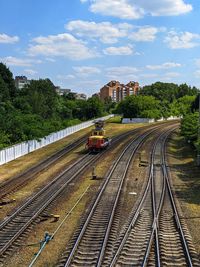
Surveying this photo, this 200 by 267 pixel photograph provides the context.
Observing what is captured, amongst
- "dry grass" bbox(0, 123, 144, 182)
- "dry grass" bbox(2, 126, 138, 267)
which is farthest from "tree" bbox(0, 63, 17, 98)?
"dry grass" bbox(2, 126, 138, 267)

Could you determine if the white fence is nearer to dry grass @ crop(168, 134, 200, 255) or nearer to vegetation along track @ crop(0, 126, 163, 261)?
vegetation along track @ crop(0, 126, 163, 261)

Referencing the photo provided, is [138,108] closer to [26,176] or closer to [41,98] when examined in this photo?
[41,98]

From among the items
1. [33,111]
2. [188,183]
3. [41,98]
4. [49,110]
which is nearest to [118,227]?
[188,183]

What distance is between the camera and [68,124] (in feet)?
273

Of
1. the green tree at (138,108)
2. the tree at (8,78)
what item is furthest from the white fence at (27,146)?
the green tree at (138,108)

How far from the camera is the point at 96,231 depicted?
708 inches

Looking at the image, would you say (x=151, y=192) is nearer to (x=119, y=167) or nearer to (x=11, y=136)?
(x=119, y=167)

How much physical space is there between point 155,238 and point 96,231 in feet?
8.64

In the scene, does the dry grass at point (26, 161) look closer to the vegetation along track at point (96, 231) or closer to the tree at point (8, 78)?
the vegetation along track at point (96, 231)

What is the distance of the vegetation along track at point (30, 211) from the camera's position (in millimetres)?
16922

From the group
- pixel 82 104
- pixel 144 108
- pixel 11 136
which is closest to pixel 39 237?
pixel 11 136

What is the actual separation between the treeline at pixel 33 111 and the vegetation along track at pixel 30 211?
12.2 meters

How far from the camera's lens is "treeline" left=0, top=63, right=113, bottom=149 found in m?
48.6

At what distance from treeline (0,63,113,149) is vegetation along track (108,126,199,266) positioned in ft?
73.7
